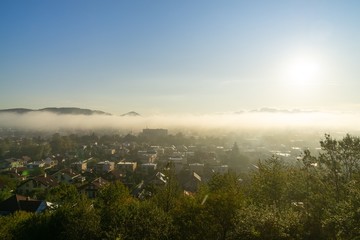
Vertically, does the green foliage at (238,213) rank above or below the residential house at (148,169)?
above

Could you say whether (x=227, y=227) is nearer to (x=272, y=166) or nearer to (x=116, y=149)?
(x=272, y=166)

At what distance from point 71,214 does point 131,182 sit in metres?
42.1

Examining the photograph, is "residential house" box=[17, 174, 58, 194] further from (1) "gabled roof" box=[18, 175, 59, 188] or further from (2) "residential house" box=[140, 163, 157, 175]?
(2) "residential house" box=[140, 163, 157, 175]

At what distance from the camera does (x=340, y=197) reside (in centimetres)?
2320

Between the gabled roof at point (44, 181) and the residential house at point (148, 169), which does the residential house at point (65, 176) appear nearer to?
the gabled roof at point (44, 181)

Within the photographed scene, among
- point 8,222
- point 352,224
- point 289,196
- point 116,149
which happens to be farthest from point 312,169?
point 116,149

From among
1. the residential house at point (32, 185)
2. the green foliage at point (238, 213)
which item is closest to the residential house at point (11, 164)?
the residential house at point (32, 185)

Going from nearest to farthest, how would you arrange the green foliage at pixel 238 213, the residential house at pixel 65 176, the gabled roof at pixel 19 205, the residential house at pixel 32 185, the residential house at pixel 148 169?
1. the green foliage at pixel 238 213
2. the gabled roof at pixel 19 205
3. the residential house at pixel 32 185
4. the residential house at pixel 65 176
5. the residential house at pixel 148 169

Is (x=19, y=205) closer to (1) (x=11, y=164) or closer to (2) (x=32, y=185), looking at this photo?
(2) (x=32, y=185)

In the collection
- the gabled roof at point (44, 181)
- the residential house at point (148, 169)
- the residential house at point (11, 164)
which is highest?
the gabled roof at point (44, 181)

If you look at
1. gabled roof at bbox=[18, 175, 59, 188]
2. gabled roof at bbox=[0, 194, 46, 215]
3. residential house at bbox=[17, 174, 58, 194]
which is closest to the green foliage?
gabled roof at bbox=[0, 194, 46, 215]

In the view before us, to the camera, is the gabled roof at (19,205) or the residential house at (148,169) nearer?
the gabled roof at (19,205)

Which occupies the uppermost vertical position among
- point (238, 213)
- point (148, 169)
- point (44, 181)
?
point (238, 213)

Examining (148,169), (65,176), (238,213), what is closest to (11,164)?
(65,176)
